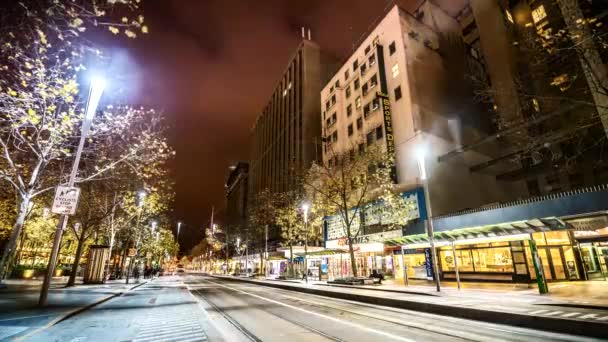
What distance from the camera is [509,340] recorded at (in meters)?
7.11

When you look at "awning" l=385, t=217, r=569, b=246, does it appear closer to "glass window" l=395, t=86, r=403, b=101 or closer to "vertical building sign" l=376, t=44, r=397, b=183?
"vertical building sign" l=376, t=44, r=397, b=183

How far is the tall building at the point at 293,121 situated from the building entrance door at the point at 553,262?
39.0 meters

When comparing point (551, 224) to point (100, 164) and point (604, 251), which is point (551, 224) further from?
point (100, 164)

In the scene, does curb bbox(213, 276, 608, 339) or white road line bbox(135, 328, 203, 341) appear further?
curb bbox(213, 276, 608, 339)

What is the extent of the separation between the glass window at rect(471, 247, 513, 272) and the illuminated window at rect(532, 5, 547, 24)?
33247 mm

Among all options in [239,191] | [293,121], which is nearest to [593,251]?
[293,121]

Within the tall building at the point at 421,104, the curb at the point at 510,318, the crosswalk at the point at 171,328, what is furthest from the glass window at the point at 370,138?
the crosswalk at the point at 171,328

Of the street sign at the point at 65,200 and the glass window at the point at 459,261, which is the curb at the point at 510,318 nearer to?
the glass window at the point at 459,261

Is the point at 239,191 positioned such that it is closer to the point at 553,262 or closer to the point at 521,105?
the point at 521,105

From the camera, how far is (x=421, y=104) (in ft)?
107

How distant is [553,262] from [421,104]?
750 inches

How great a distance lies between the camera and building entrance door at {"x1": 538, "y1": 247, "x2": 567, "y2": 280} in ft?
69.2

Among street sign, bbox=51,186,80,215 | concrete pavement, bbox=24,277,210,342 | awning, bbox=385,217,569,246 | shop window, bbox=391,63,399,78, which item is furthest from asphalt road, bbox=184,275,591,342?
shop window, bbox=391,63,399,78

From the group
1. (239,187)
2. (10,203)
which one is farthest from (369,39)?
(239,187)
